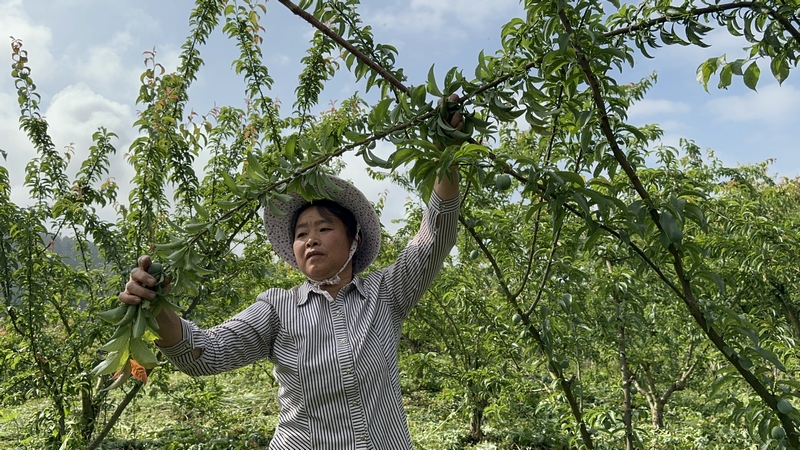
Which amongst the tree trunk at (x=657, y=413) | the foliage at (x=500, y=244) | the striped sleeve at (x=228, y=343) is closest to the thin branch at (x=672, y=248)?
the foliage at (x=500, y=244)

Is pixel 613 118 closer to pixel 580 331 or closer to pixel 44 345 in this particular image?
pixel 580 331

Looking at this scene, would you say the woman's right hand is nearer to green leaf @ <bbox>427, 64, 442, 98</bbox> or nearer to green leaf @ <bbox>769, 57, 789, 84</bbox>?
green leaf @ <bbox>427, 64, 442, 98</bbox>

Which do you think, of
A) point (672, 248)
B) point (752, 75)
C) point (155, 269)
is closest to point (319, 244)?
point (155, 269)

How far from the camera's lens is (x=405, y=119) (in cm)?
104

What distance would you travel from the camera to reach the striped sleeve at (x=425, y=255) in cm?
151

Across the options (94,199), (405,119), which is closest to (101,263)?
(94,199)

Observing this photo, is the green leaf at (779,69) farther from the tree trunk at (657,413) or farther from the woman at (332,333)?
the tree trunk at (657,413)

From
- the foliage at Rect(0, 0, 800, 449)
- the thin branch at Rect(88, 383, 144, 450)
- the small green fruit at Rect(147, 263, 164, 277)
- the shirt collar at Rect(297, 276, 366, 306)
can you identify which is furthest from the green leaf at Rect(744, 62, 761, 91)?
the thin branch at Rect(88, 383, 144, 450)

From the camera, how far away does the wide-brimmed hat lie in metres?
1.76

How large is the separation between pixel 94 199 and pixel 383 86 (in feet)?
10.6

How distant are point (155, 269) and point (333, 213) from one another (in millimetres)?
660

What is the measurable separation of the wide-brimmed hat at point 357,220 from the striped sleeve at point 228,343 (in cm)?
27

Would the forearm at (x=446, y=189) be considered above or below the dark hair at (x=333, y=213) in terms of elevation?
below

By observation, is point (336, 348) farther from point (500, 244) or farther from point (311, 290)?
point (500, 244)
